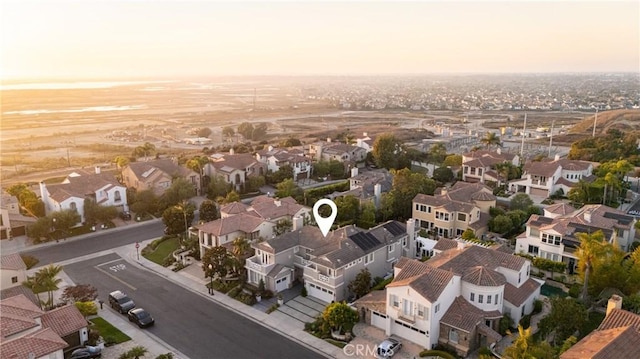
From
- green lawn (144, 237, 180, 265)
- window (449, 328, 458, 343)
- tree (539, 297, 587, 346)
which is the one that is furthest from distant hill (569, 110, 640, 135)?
green lawn (144, 237, 180, 265)

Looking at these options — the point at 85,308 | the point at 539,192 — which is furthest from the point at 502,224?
the point at 85,308

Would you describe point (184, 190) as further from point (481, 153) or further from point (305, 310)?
point (481, 153)

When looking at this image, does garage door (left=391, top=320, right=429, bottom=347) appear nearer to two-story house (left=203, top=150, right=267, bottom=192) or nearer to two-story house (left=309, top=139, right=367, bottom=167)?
two-story house (left=203, top=150, right=267, bottom=192)

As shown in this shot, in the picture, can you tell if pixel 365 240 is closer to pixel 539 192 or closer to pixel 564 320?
pixel 564 320

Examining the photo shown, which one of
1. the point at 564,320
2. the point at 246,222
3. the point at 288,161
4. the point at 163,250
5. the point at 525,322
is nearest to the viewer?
→ the point at 564,320

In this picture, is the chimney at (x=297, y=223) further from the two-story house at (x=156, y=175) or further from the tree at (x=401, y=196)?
the two-story house at (x=156, y=175)
